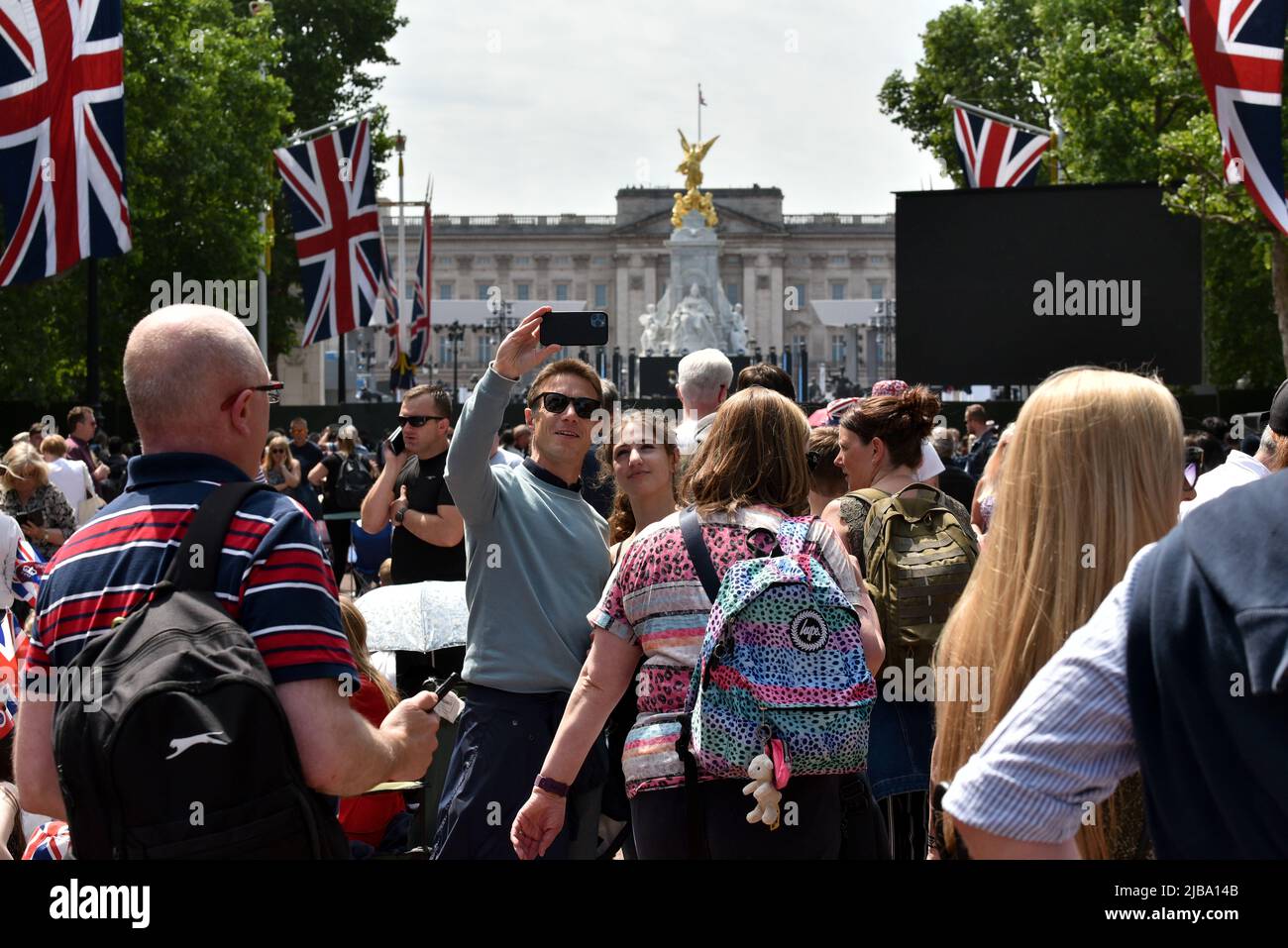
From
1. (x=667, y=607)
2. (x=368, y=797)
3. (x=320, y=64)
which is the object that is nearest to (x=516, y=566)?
(x=667, y=607)

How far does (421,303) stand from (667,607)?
115 ft

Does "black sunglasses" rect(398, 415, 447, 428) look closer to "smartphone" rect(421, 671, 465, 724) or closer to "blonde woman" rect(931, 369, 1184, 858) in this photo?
"smartphone" rect(421, 671, 465, 724)

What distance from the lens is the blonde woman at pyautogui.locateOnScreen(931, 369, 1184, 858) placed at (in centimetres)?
240

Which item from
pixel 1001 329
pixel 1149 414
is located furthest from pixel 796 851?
pixel 1001 329

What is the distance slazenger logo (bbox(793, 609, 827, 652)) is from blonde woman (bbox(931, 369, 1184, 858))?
2.93 ft

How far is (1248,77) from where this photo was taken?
10.2 meters

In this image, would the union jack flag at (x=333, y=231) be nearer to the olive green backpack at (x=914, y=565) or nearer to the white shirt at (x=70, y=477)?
the white shirt at (x=70, y=477)

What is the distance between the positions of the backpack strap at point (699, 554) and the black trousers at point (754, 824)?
0.44 metres

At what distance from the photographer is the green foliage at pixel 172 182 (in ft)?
92.1

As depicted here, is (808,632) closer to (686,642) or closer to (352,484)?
(686,642)
